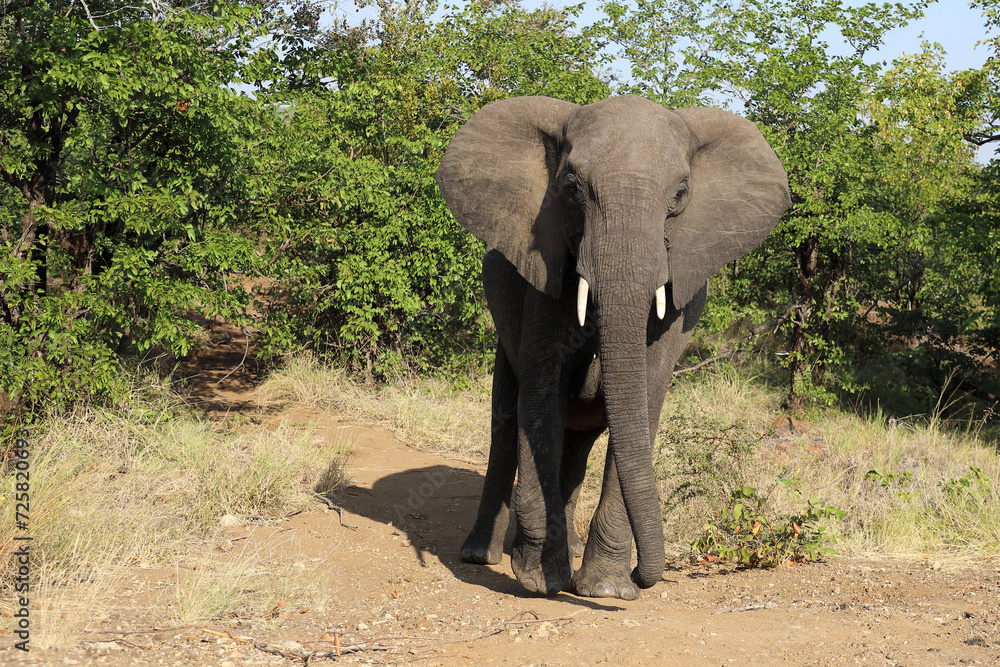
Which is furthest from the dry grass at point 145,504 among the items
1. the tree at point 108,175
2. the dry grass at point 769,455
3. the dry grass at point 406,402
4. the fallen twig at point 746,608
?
the fallen twig at point 746,608

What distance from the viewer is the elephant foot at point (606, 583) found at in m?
5.48

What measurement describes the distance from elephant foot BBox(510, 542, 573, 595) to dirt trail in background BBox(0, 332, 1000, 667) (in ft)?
0.33

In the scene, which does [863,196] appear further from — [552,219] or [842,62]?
[552,219]

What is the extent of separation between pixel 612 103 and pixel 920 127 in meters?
7.62

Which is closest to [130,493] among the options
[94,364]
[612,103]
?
[94,364]

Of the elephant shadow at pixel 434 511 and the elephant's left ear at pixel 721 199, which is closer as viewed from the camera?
the elephant's left ear at pixel 721 199

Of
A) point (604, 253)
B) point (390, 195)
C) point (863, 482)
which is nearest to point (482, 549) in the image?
point (604, 253)

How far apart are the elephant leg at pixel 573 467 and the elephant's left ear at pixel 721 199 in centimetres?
168

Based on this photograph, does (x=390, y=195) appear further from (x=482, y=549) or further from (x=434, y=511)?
(x=482, y=549)

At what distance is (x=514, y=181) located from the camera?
555 cm

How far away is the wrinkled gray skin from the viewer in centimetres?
477

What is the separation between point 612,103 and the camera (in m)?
5.15

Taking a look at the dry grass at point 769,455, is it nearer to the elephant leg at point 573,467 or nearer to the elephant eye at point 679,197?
the elephant leg at point 573,467

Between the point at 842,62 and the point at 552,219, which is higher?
the point at 842,62
